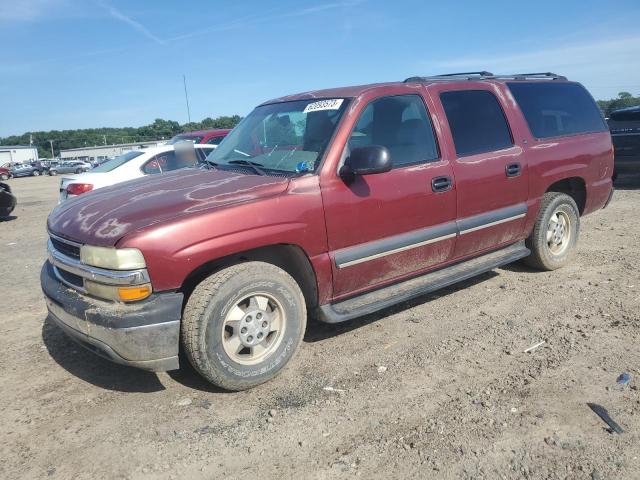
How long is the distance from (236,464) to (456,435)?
1180mm

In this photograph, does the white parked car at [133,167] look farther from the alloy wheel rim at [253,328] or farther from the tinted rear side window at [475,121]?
the alloy wheel rim at [253,328]

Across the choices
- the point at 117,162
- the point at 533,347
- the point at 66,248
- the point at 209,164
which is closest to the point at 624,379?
the point at 533,347

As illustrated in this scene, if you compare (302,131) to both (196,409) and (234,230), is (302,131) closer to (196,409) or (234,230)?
(234,230)

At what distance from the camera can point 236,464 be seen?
259cm

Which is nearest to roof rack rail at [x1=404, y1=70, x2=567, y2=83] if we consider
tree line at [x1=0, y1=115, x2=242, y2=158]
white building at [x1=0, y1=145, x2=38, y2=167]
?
white building at [x1=0, y1=145, x2=38, y2=167]

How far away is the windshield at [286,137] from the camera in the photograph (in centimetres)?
370

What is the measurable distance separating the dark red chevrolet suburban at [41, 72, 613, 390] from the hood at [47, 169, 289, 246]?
1 centimetres

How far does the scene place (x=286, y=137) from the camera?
13.0 ft

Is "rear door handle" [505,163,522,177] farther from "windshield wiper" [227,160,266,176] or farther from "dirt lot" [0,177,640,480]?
"windshield wiper" [227,160,266,176]

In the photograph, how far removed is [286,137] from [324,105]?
0.39m

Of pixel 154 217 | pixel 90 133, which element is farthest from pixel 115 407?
pixel 90 133

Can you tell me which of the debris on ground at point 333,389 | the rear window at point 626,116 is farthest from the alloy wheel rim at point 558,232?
the rear window at point 626,116

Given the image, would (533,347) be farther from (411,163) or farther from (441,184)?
(411,163)

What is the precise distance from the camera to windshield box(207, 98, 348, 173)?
3.70 metres
